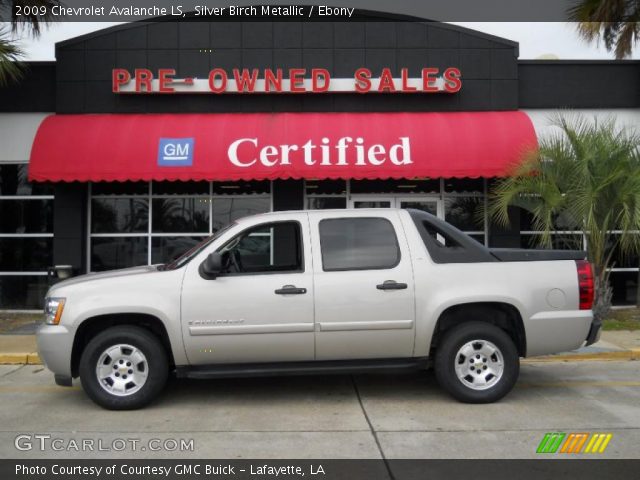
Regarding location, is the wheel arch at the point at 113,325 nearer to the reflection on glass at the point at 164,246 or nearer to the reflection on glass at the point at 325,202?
the reflection on glass at the point at 164,246

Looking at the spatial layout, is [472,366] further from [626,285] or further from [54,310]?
[626,285]

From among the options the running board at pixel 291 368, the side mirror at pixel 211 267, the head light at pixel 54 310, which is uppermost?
the side mirror at pixel 211 267

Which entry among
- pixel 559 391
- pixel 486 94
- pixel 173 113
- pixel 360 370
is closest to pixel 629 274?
pixel 486 94

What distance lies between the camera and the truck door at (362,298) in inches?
227

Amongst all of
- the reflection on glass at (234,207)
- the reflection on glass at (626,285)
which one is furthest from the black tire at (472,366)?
the reflection on glass at (626,285)

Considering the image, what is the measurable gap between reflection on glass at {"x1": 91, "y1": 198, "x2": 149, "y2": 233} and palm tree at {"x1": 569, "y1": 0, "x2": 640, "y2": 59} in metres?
10.1

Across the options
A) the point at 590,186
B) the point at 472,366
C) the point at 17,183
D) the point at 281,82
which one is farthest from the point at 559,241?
the point at 17,183

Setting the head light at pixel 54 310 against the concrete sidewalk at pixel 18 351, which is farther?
the concrete sidewalk at pixel 18 351

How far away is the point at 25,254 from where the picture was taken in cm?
1285

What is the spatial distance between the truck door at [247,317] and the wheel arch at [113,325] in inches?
13.8

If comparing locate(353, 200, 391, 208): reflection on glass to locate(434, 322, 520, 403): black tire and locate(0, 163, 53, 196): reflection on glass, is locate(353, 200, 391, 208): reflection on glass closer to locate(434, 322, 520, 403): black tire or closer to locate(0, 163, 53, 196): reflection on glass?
locate(0, 163, 53, 196): reflection on glass

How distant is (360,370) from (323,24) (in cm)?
906

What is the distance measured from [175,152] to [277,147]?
197 cm

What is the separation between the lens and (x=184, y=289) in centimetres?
572
